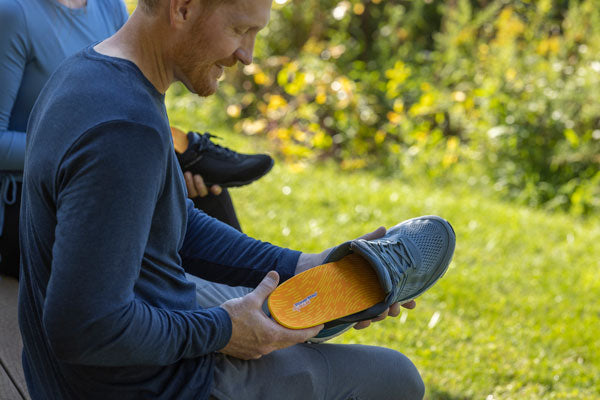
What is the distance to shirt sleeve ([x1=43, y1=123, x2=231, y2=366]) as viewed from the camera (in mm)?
985

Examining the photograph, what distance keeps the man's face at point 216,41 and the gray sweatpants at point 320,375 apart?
0.53 meters

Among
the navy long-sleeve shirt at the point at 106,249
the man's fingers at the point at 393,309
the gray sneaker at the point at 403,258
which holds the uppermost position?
the navy long-sleeve shirt at the point at 106,249

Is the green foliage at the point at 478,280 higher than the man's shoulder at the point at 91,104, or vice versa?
the man's shoulder at the point at 91,104

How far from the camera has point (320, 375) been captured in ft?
4.38

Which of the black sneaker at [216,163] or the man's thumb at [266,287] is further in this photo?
the black sneaker at [216,163]

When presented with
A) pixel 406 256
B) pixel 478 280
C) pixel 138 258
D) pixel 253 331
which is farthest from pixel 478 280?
pixel 138 258

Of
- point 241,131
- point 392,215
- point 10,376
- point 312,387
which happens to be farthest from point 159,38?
point 241,131

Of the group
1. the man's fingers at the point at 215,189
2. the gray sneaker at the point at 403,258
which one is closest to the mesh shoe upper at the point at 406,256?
the gray sneaker at the point at 403,258

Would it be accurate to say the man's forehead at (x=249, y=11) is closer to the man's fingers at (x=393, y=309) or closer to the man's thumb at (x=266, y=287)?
the man's thumb at (x=266, y=287)

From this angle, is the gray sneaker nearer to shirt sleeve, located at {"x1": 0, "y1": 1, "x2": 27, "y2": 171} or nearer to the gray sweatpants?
the gray sweatpants

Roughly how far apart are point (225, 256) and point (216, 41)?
582 millimetres

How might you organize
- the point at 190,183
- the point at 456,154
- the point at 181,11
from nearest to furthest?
the point at 181,11 < the point at 190,183 < the point at 456,154

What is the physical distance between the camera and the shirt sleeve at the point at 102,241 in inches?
38.8

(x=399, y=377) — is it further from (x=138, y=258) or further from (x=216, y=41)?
(x=216, y=41)
